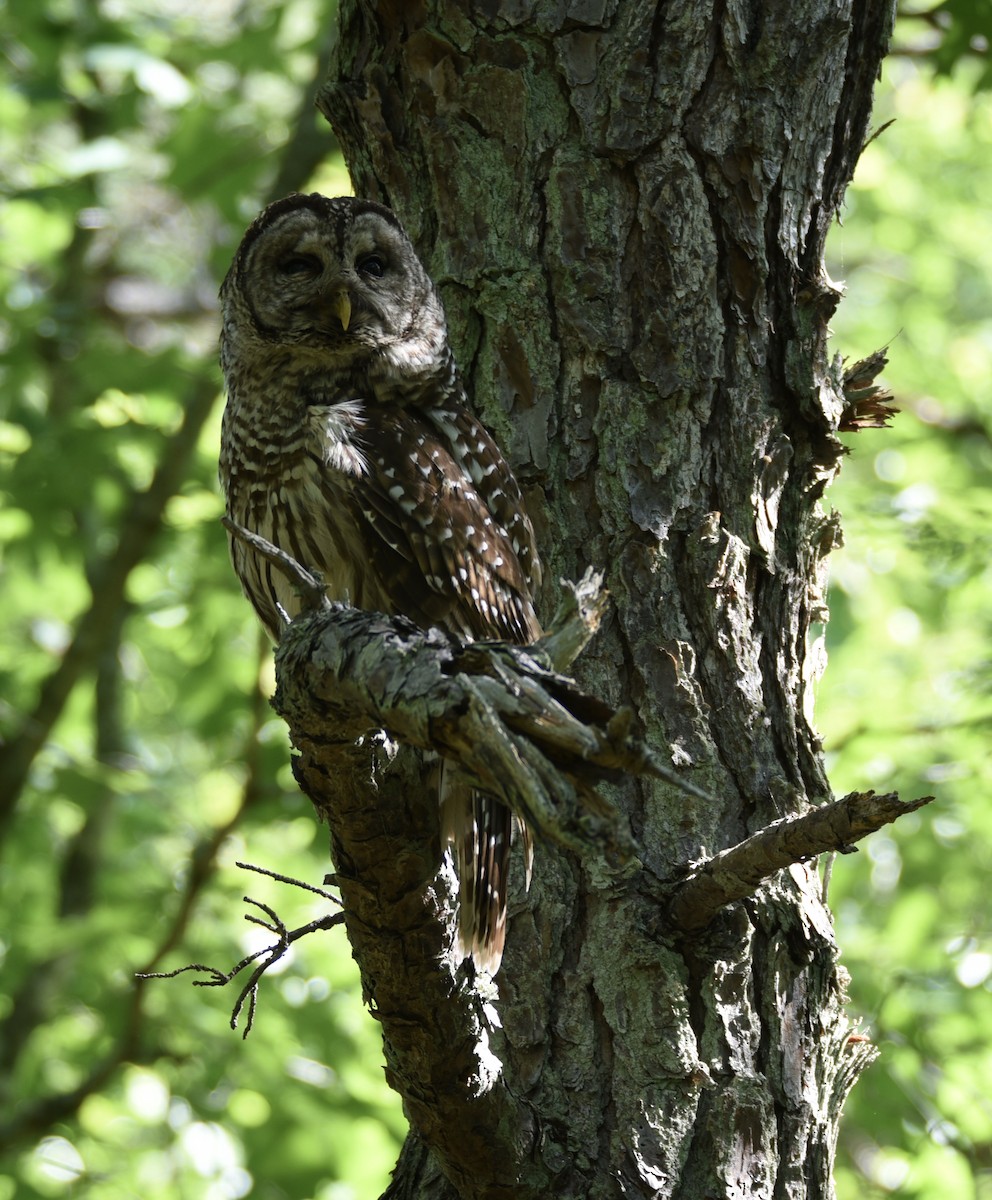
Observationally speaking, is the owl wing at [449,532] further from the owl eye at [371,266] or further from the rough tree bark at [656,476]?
the owl eye at [371,266]

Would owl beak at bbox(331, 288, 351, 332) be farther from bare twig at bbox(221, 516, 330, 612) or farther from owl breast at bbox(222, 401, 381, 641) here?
bare twig at bbox(221, 516, 330, 612)

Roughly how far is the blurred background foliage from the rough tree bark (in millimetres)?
1735

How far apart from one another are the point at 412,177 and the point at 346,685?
1816 millimetres

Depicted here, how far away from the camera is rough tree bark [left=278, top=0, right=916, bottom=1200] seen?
2.25 metres

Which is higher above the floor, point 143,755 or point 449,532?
point 143,755

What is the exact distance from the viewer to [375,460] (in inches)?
108

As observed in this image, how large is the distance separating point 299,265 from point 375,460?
0.83m

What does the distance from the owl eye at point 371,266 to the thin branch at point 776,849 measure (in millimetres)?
1640

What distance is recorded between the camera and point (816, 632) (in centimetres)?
279

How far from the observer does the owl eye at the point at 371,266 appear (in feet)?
10.3

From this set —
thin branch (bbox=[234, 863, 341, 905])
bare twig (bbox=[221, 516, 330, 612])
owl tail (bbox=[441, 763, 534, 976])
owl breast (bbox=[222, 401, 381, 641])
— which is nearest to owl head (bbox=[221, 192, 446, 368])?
owl breast (bbox=[222, 401, 381, 641])

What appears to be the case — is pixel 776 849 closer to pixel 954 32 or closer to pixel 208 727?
pixel 954 32

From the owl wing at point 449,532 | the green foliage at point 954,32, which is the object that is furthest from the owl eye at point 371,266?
the green foliage at point 954,32

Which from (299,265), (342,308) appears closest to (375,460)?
(342,308)
